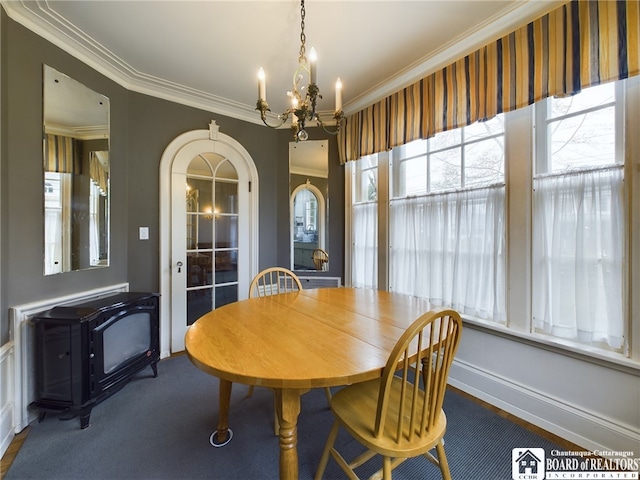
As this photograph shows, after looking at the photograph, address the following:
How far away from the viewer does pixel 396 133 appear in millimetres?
2574

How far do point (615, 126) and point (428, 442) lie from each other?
1.93 m

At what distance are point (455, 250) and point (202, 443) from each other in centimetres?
221

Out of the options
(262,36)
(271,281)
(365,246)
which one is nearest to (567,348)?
(365,246)

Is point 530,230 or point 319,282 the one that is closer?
point 530,230

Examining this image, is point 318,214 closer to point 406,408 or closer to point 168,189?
point 168,189

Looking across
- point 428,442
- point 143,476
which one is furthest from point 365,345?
point 143,476

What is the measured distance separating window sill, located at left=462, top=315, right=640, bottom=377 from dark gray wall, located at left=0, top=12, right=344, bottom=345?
174 cm

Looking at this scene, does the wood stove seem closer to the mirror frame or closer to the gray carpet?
the gray carpet

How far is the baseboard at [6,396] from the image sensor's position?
5.15ft

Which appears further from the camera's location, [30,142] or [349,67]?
[349,67]

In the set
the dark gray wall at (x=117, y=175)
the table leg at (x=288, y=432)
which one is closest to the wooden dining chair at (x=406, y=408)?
the table leg at (x=288, y=432)

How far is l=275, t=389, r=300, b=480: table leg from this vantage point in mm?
988

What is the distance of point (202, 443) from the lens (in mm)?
→ 1583

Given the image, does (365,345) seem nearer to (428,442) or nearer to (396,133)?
(428,442)
